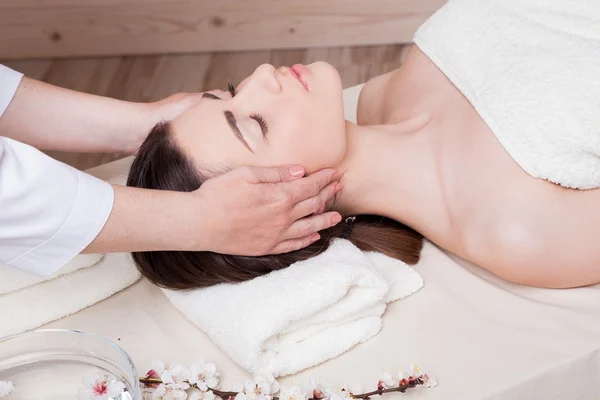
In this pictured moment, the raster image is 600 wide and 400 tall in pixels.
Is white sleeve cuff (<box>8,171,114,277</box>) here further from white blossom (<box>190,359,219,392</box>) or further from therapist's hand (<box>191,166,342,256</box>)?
white blossom (<box>190,359,219,392</box>)

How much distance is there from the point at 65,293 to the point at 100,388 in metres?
0.38

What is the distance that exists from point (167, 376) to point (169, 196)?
33 centimetres

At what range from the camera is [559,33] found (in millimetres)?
1716

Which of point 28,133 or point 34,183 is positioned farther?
point 28,133

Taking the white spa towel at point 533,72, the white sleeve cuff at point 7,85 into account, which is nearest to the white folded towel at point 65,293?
the white sleeve cuff at point 7,85

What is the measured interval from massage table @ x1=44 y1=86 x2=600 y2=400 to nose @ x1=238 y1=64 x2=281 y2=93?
0.50m

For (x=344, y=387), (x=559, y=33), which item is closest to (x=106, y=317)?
(x=344, y=387)

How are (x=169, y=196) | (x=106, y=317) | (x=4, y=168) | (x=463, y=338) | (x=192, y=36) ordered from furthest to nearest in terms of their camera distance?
(x=192, y=36), (x=106, y=317), (x=463, y=338), (x=169, y=196), (x=4, y=168)

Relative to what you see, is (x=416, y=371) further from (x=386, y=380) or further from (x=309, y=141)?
(x=309, y=141)

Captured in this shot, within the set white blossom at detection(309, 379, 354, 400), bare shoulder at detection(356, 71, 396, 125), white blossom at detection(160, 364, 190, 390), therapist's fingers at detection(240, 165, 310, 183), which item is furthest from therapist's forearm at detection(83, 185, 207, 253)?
bare shoulder at detection(356, 71, 396, 125)

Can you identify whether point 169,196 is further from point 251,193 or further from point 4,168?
point 4,168

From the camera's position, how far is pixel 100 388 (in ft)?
4.22

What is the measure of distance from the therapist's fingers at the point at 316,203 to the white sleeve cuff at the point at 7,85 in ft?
2.24

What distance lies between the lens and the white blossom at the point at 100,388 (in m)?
1.27
